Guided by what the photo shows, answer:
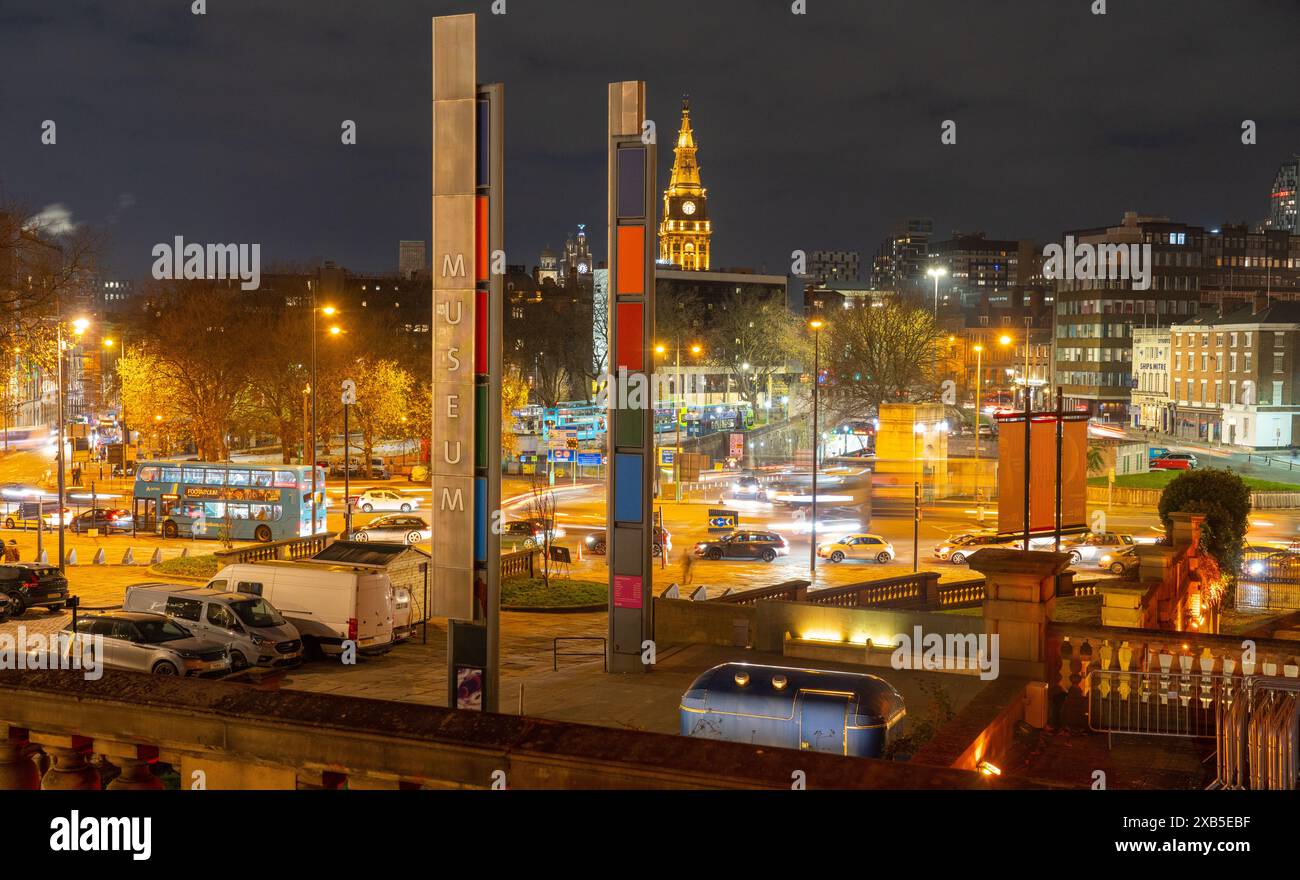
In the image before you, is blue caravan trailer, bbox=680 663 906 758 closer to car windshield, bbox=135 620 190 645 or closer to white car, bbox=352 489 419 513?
car windshield, bbox=135 620 190 645

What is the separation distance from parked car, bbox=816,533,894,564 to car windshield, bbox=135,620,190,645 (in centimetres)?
2686

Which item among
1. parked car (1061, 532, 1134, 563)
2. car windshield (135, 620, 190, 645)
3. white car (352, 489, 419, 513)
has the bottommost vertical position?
parked car (1061, 532, 1134, 563)

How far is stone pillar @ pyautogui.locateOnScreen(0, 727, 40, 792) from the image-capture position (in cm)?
552

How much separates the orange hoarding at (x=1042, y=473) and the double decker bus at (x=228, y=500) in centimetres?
3022

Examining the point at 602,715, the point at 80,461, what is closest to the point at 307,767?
the point at 602,715

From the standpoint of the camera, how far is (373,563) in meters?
23.5

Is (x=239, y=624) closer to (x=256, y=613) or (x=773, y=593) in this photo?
(x=256, y=613)

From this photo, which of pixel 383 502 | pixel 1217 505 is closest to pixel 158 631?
pixel 1217 505

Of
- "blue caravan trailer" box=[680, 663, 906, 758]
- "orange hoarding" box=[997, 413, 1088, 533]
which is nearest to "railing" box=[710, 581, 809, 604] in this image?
"orange hoarding" box=[997, 413, 1088, 533]

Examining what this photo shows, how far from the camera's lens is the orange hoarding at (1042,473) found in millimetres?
18719

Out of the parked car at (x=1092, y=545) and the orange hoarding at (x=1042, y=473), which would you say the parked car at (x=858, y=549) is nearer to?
the parked car at (x=1092, y=545)

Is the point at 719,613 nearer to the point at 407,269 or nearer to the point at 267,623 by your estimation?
the point at 267,623

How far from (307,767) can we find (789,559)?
38858 millimetres

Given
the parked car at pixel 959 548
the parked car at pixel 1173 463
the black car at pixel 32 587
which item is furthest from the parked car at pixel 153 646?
the parked car at pixel 1173 463
